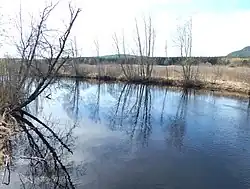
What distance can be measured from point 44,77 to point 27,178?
350 inches

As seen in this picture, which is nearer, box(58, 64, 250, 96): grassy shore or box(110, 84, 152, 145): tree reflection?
box(110, 84, 152, 145): tree reflection

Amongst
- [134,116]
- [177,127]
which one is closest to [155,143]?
[177,127]

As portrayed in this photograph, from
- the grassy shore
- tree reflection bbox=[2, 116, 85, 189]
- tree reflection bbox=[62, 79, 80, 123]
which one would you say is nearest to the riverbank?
the grassy shore

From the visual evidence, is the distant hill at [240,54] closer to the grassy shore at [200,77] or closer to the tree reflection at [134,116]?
the grassy shore at [200,77]

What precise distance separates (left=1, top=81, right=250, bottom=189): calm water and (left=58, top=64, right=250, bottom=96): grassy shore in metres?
7.07

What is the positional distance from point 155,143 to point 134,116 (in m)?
5.37

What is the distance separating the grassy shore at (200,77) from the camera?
2931cm

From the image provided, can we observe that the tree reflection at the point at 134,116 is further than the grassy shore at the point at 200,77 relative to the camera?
No

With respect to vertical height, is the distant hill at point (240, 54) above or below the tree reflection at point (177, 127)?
above

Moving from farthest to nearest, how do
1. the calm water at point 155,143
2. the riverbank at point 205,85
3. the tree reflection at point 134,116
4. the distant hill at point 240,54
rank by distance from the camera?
the distant hill at point 240,54 → the riverbank at point 205,85 → the tree reflection at point 134,116 → the calm water at point 155,143

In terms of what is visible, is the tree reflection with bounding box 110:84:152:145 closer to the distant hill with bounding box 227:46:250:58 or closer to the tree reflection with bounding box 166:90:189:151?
the tree reflection with bounding box 166:90:189:151

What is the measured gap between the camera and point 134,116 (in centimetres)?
1770

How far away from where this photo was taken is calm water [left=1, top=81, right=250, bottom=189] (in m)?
8.91

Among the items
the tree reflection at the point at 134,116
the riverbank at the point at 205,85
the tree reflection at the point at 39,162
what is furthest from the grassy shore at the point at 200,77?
the tree reflection at the point at 39,162
